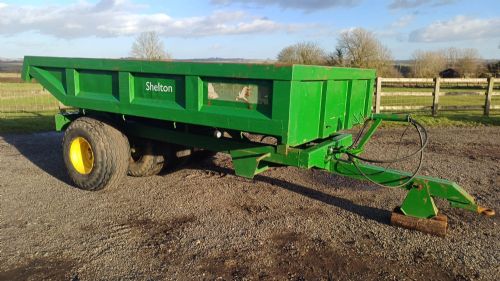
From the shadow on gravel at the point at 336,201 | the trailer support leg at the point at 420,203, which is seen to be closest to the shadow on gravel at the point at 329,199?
the shadow on gravel at the point at 336,201

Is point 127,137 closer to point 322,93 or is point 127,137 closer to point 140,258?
point 140,258

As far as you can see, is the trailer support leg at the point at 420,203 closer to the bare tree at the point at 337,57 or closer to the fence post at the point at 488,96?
the fence post at the point at 488,96

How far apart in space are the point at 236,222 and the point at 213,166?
2.34 m

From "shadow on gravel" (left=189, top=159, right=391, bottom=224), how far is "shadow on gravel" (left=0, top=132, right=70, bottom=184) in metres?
2.10

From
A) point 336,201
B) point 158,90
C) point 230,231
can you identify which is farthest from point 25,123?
point 336,201

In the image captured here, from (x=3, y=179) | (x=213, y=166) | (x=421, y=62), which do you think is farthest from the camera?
(x=421, y=62)

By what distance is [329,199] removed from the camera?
201 inches

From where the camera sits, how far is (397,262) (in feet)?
11.6

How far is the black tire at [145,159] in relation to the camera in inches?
224

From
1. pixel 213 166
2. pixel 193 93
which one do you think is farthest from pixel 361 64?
pixel 193 93

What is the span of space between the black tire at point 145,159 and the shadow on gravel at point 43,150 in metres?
0.93

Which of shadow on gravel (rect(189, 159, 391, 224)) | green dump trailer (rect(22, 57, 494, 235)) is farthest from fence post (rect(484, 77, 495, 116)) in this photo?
shadow on gravel (rect(189, 159, 391, 224))

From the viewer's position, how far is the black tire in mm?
5700

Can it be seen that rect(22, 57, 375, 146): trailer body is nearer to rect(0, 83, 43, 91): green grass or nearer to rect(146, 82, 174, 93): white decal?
rect(146, 82, 174, 93): white decal
